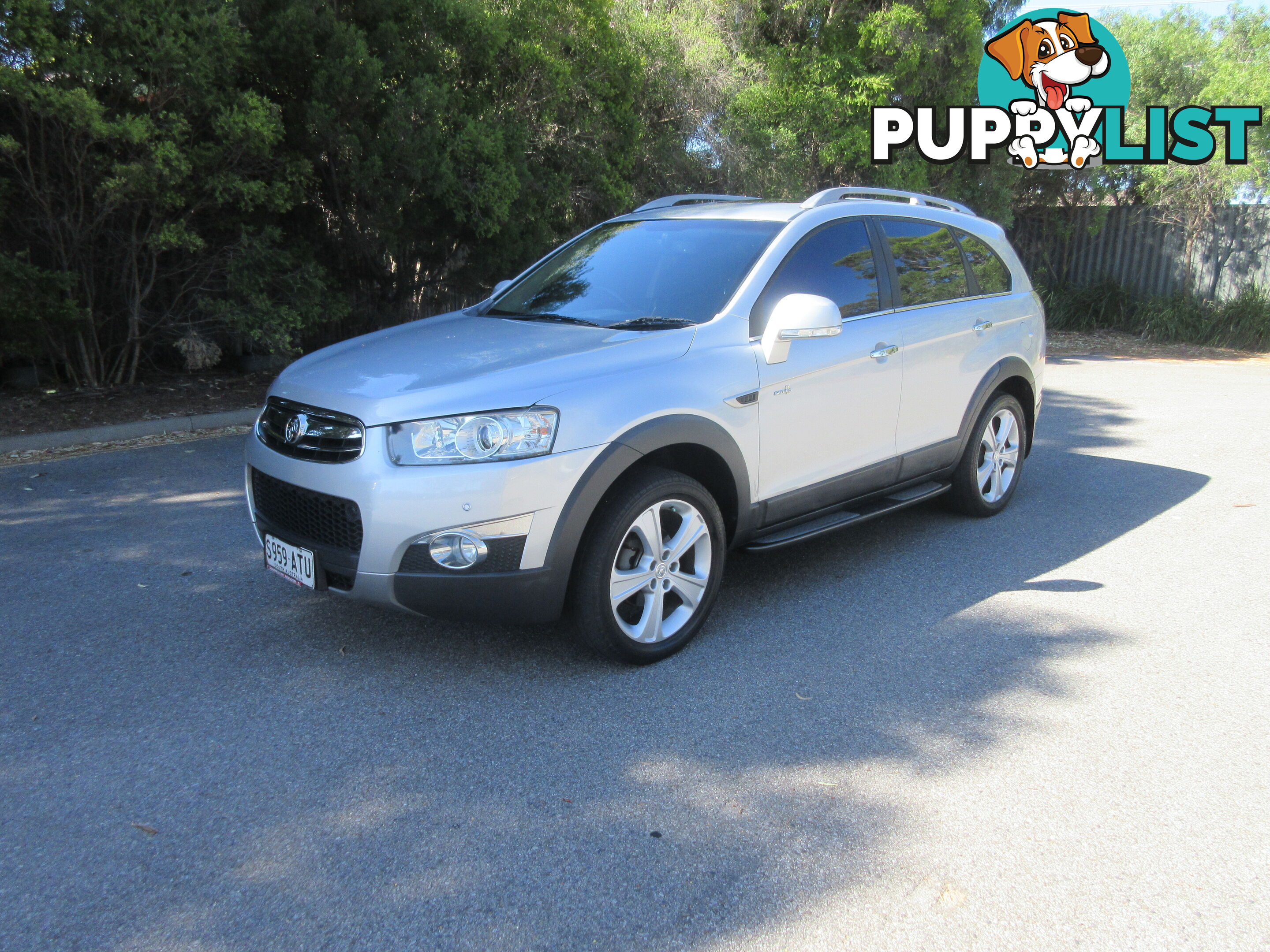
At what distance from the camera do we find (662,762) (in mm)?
3365

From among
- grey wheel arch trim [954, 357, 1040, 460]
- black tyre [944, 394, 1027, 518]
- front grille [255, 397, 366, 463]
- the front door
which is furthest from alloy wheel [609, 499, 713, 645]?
black tyre [944, 394, 1027, 518]

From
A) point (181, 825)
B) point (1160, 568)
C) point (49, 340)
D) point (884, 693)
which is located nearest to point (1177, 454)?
point (1160, 568)

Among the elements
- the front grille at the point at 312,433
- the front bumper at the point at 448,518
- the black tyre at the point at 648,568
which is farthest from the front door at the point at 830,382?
the front grille at the point at 312,433

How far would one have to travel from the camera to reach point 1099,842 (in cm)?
296

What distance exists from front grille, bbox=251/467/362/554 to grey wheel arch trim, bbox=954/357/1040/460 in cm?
345

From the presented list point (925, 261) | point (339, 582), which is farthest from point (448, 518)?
point (925, 261)

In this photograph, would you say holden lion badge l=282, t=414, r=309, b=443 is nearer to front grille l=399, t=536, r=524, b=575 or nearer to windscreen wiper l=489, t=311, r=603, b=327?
front grille l=399, t=536, r=524, b=575

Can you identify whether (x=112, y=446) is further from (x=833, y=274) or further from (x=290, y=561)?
(x=833, y=274)

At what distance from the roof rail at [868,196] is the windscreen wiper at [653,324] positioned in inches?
40.3

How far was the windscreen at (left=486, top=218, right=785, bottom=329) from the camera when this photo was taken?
456 cm

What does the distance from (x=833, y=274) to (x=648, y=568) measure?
Result: 5.87 ft

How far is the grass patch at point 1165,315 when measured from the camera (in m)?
16.0

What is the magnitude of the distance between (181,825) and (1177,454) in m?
7.64

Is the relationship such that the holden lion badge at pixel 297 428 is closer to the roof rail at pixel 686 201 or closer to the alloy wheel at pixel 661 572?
the alloy wheel at pixel 661 572
